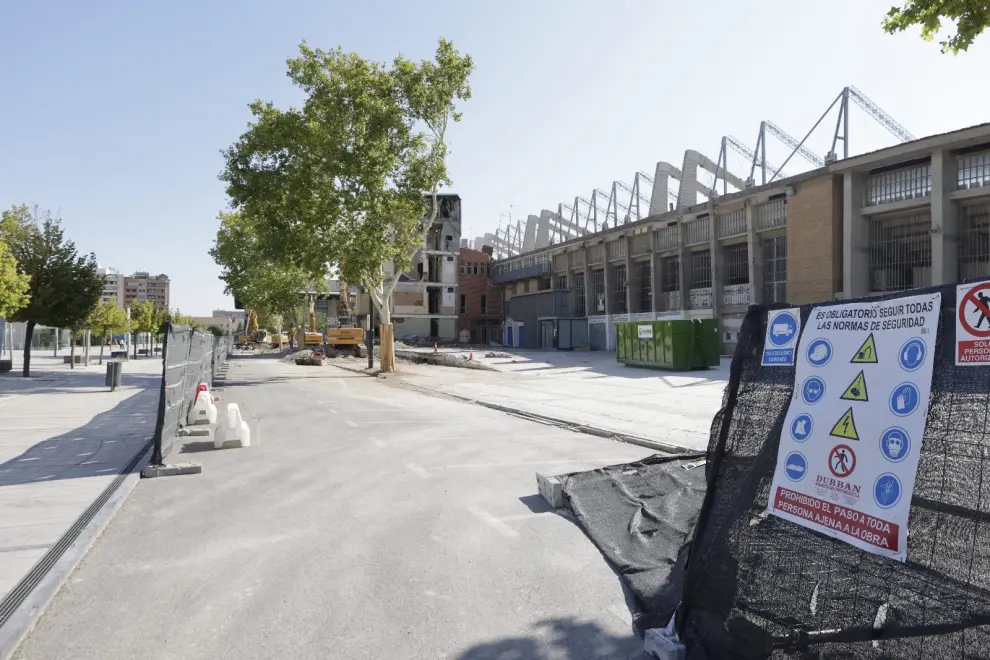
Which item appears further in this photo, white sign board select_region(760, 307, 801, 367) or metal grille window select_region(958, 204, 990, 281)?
metal grille window select_region(958, 204, 990, 281)

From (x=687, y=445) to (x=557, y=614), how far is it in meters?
6.37

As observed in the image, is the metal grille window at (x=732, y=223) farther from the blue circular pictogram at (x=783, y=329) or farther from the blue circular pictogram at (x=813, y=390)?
the blue circular pictogram at (x=813, y=390)

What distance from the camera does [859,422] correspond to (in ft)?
10.1

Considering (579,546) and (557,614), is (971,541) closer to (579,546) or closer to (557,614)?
(557,614)

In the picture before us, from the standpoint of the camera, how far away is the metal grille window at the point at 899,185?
28.5 m

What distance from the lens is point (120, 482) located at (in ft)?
24.5

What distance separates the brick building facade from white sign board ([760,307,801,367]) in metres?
69.7

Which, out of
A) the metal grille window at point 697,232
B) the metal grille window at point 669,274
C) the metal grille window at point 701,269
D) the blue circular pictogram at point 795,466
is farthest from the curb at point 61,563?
the metal grille window at point 669,274

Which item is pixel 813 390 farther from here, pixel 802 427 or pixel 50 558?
pixel 50 558

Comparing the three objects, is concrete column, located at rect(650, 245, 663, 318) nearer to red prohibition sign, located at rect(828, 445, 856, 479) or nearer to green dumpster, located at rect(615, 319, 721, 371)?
green dumpster, located at rect(615, 319, 721, 371)

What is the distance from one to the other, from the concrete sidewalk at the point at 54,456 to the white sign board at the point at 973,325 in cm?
553

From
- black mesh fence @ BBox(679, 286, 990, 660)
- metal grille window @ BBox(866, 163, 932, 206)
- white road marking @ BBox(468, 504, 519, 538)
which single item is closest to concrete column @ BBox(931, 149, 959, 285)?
metal grille window @ BBox(866, 163, 932, 206)

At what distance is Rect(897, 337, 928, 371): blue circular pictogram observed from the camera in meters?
2.91

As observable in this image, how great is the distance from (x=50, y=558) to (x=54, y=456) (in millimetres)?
5060
